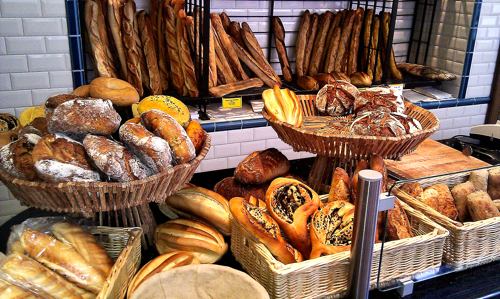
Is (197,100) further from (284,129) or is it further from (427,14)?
(427,14)

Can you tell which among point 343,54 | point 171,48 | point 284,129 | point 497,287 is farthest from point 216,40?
point 497,287

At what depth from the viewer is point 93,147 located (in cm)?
105

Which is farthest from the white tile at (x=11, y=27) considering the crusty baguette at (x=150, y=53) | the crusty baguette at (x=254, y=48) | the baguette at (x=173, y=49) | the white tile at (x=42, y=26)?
the crusty baguette at (x=254, y=48)

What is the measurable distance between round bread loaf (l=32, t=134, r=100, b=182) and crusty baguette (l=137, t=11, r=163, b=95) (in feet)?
5.09

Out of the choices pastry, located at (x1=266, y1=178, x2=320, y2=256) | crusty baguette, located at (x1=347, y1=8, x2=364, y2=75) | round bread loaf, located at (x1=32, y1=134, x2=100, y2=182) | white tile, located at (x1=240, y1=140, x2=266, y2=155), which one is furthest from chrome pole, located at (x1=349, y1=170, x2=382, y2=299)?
crusty baguette, located at (x1=347, y1=8, x2=364, y2=75)

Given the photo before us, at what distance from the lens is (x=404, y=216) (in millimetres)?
1187

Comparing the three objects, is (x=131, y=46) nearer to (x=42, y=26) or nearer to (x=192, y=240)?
(x=42, y=26)

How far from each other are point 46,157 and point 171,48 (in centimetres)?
173

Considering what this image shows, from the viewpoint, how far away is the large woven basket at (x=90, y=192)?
3.24 ft

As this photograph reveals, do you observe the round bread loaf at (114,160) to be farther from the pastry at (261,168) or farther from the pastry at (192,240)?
the pastry at (261,168)

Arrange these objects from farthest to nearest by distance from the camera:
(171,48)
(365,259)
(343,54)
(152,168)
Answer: (343,54) → (171,48) → (152,168) → (365,259)

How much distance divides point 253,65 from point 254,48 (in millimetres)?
109

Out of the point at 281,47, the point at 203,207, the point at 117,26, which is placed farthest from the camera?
the point at 281,47

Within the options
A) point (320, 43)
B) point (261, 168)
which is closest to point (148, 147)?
point (261, 168)
